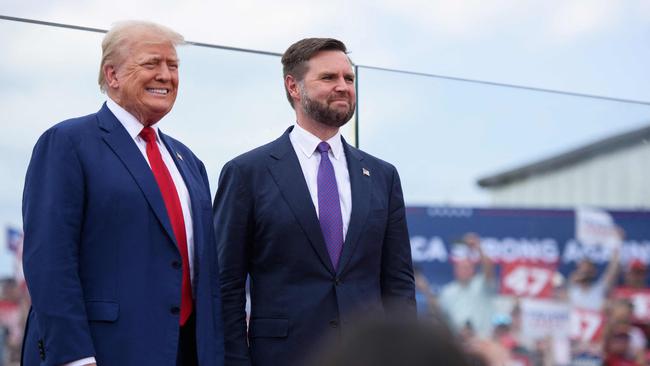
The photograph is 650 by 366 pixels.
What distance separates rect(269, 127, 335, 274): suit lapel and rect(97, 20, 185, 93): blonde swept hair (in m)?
0.52

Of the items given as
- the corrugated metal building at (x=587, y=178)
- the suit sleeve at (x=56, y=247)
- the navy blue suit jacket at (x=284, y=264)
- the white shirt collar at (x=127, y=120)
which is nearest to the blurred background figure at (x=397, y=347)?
the suit sleeve at (x=56, y=247)

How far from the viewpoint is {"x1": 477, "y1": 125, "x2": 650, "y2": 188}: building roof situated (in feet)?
13.7

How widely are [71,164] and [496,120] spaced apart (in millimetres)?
2361

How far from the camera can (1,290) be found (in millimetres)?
3023

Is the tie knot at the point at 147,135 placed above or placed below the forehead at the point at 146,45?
Result: below

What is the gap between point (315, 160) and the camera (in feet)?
9.25

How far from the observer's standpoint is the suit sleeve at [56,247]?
6.88ft

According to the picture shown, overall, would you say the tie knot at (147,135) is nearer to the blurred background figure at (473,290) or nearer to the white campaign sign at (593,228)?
the blurred background figure at (473,290)

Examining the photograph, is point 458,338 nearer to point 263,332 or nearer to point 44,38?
point 263,332

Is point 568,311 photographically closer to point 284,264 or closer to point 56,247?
point 284,264

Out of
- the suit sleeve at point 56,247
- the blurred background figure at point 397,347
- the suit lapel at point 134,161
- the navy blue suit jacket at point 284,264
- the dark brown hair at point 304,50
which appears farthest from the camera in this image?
the dark brown hair at point 304,50

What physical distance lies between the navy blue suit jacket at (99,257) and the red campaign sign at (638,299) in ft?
8.64

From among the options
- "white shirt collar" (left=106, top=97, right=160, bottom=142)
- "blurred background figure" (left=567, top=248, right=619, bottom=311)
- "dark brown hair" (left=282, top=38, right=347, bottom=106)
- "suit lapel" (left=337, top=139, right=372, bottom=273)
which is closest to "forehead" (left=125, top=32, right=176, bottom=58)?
"white shirt collar" (left=106, top=97, right=160, bottom=142)

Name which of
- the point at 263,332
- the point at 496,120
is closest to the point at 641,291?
the point at 496,120
